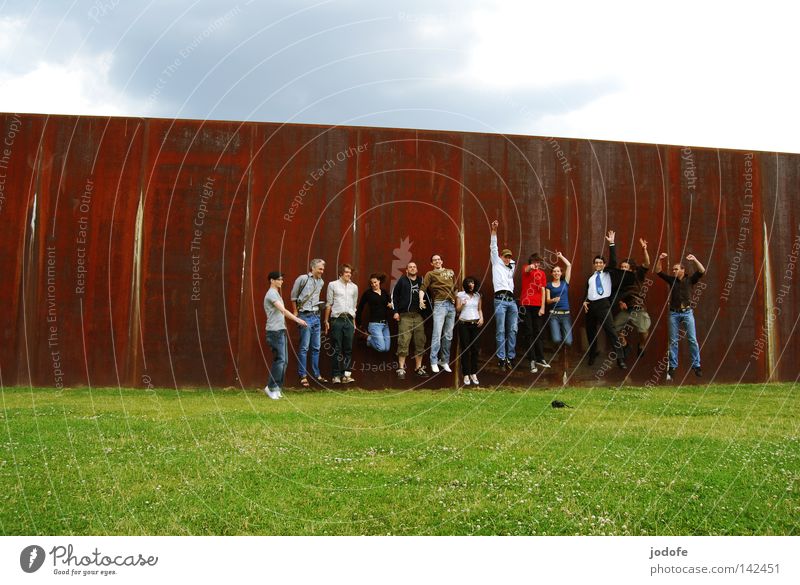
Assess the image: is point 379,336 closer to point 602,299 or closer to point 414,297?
point 414,297

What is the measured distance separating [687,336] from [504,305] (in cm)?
354

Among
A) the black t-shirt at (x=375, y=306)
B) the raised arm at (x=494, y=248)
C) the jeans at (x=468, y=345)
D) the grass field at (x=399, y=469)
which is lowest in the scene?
the grass field at (x=399, y=469)

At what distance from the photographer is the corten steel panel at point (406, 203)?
12578 millimetres

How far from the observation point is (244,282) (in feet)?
40.4

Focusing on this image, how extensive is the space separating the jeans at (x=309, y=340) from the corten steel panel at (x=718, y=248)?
6.81 meters

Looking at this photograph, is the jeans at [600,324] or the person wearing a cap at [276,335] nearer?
the person wearing a cap at [276,335]

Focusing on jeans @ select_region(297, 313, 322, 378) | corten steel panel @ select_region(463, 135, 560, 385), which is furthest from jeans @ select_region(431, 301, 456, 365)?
jeans @ select_region(297, 313, 322, 378)

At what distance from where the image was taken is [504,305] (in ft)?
39.3

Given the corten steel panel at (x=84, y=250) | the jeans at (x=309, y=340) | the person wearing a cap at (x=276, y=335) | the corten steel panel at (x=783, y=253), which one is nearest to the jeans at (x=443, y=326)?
the jeans at (x=309, y=340)

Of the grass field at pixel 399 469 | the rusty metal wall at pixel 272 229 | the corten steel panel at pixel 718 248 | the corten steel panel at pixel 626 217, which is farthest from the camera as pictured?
the corten steel panel at pixel 718 248

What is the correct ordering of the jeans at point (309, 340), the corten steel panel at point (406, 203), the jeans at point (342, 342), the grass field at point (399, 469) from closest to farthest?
the grass field at point (399, 469) < the jeans at point (309, 340) < the jeans at point (342, 342) < the corten steel panel at point (406, 203)

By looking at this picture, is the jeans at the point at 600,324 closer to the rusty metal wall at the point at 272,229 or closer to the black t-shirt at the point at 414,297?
the rusty metal wall at the point at 272,229

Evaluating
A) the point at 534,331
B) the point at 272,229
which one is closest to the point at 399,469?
the point at 534,331

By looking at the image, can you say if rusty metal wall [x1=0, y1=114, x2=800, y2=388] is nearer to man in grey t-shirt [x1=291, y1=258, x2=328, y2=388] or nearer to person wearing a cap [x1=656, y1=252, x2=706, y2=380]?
person wearing a cap [x1=656, y1=252, x2=706, y2=380]
